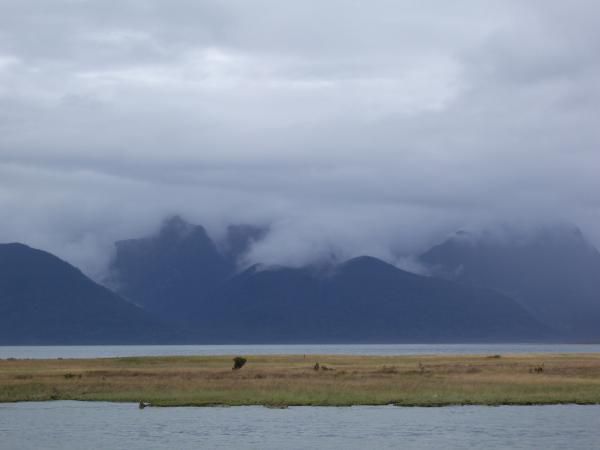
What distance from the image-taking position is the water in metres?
56.2

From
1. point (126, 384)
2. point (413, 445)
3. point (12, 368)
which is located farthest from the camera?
point (12, 368)

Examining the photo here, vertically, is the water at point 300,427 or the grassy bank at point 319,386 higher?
the grassy bank at point 319,386

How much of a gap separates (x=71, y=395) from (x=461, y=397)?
95.1 feet

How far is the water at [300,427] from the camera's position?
56188 millimetres

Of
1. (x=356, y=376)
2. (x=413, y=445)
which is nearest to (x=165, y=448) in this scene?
(x=413, y=445)

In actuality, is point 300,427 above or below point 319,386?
below

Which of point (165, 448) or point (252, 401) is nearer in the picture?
point (165, 448)

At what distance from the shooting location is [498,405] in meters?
71.6

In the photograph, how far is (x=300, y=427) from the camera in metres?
62.3

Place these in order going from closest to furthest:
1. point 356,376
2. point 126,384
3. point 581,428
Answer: point 581,428
point 126,384
point 356,376

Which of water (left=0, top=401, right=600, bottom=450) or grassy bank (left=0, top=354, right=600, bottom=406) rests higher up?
grassy bank (left=0, top=354, right=600, bottom=406)

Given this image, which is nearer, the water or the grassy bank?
the water

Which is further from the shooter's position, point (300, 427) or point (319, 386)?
point (319, 386)

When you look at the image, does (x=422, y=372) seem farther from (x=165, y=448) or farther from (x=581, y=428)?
(x=165, y=448)
